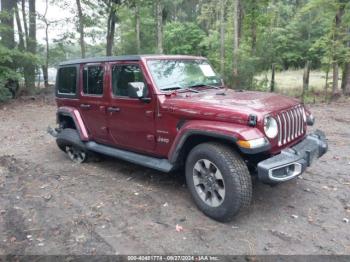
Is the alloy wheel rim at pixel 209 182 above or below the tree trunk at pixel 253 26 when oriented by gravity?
below

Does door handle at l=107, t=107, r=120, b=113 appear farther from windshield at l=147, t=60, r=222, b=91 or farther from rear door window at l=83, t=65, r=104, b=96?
windshield at l=147, t=60, r=222, b=91

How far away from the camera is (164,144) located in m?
4.41

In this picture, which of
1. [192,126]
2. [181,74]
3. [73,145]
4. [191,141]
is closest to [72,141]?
[73,145]

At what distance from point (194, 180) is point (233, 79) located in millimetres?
10232

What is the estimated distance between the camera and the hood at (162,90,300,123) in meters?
3.60

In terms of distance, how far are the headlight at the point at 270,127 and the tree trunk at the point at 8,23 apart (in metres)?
13.9

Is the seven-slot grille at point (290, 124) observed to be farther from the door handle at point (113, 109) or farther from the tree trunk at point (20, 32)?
the tree trunk at point (20, 32)

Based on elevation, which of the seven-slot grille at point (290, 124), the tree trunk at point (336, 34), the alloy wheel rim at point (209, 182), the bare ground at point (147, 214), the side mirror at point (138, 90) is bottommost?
the bare ground at point (147, 214)

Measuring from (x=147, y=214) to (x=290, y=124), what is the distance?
2.00m

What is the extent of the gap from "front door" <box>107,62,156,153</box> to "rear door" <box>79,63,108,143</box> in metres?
0.20

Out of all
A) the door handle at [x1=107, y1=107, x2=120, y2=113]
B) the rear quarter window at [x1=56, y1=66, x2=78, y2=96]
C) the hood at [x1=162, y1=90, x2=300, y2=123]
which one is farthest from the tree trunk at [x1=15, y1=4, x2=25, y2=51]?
the hood at [x1=162, y1=90, x2=300, y2=123]

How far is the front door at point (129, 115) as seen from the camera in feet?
14.9

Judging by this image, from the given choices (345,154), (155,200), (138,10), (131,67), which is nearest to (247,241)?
(155,200)

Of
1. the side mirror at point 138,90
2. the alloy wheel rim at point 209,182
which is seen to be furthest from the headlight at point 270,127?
the side mirror at point 138,90
